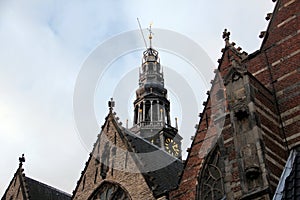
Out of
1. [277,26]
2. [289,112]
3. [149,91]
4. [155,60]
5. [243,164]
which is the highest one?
[155,60]

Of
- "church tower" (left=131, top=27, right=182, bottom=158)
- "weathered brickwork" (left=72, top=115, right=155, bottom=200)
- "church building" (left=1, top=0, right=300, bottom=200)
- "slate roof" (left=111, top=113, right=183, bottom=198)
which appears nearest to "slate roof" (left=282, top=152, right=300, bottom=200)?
"church building" (left=1, top=0, right=300, bottom=200)

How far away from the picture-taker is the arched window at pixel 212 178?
13.2 metres

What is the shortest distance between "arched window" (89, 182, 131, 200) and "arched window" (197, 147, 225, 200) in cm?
347

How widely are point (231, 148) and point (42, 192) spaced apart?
590 inches

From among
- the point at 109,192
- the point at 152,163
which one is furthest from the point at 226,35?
the point at 109,192

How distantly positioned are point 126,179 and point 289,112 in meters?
7.46

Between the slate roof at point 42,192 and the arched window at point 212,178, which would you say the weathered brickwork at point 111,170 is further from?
the slate roof at point 42,192

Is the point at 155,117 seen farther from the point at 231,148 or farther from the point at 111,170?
the point at 231,148

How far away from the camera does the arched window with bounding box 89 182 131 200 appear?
16.6 meters

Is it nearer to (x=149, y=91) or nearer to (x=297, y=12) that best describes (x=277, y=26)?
(x=297, y=12)

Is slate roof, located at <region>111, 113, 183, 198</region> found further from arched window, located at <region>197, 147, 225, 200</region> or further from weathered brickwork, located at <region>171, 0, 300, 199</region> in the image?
weathered brickwork, located at <region>171, 0, 300, 199</region>

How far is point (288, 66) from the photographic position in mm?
11805

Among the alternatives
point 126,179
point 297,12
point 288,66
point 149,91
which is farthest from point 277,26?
point 149,91

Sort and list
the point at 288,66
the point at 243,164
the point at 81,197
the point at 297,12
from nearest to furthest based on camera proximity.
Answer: the point at 243,164 < the point at 288,66 < the point at 297,12 < the point at 81,197
